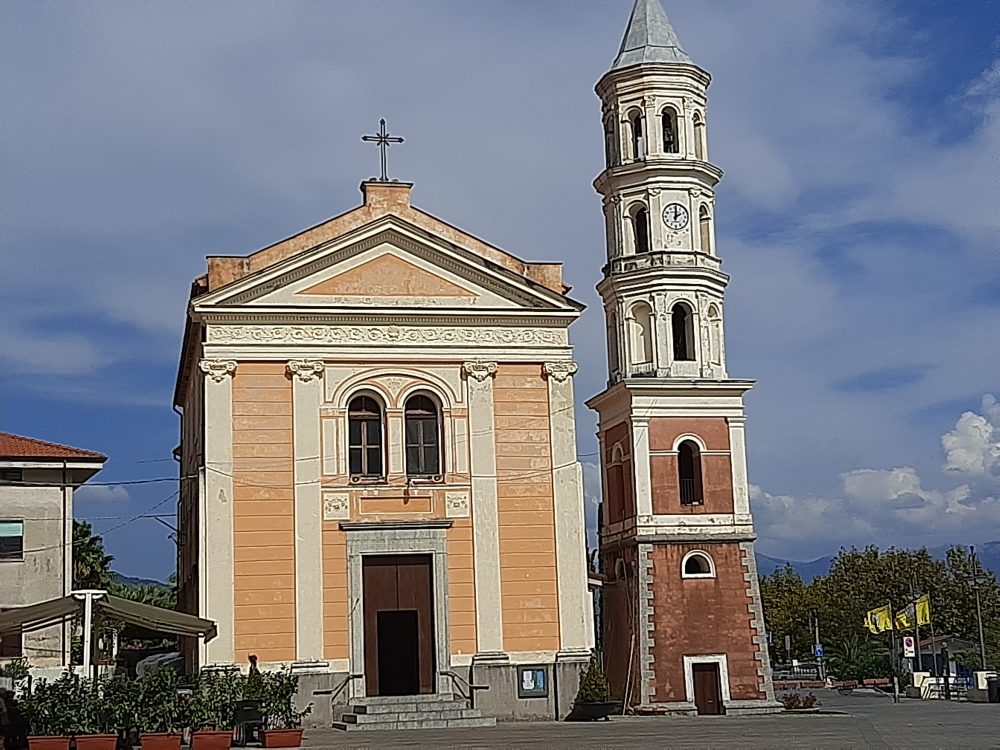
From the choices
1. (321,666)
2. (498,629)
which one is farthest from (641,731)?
(321,666)

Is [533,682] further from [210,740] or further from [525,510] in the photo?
[210,740]

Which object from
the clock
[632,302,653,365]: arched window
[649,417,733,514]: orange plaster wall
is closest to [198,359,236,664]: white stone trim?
[649,417,733,514]: orange plaster wall

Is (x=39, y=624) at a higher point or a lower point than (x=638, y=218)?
lower

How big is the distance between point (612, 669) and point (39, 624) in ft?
55.1

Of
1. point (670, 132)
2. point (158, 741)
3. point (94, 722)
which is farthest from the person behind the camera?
point (670, 132)

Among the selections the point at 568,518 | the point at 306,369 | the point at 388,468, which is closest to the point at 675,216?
the point at 568,518

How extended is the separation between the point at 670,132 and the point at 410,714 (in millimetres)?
16724

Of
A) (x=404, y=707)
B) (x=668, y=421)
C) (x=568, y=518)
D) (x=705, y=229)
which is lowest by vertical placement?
(x=404, y=707)

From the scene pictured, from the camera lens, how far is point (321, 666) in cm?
2919

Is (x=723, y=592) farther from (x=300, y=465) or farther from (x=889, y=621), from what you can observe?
(x=889, y=621)

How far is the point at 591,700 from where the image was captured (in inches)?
1166

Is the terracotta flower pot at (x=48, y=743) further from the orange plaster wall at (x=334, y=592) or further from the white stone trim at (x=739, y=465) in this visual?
the white stone trim at (x=739, y=465)

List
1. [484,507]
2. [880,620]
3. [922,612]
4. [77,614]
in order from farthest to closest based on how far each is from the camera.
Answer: [880,620]
[922,612]
[484,507]
[77,614]

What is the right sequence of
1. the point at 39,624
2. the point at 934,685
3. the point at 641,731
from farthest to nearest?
the point at 934,685
the point at 641,731
the point at 39,624
